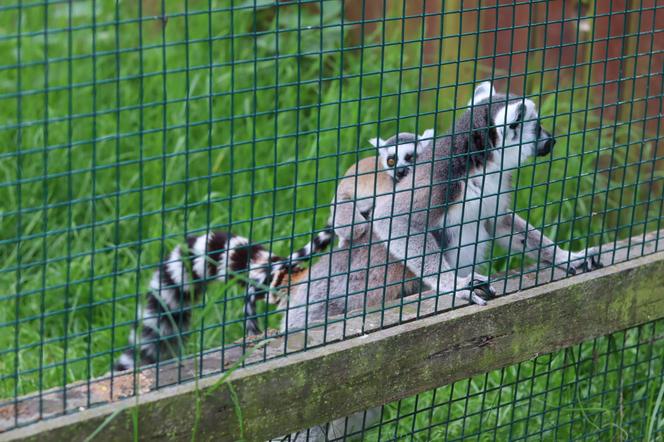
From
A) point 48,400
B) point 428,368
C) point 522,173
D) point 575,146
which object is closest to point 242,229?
point 522,173

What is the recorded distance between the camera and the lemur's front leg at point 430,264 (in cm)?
289

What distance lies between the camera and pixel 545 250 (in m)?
3.63

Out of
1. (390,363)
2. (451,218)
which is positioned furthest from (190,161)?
(390,363)

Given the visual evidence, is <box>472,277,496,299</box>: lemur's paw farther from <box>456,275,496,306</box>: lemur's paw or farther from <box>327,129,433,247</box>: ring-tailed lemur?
<box>327,129,433,247</box>: ring-tailed lemur

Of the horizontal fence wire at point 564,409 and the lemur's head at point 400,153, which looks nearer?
the horizontal fence wire at point 564,409

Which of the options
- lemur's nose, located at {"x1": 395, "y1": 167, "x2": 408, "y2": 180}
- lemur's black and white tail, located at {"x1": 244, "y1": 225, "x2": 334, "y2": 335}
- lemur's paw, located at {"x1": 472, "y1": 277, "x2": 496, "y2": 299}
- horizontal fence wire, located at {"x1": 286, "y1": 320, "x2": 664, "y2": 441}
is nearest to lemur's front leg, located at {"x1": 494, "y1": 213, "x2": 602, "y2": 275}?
lemur's paw, located at {"x1": 472, "y1": 277, "x2": 496, "y2": 299}

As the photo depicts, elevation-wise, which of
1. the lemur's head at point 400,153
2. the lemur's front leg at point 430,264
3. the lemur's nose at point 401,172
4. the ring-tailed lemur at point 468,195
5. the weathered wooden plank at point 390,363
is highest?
the lemur's head at point 400,153

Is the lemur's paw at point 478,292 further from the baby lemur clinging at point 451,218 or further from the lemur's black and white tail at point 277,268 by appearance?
the lemur's black and white tail at point 277,268

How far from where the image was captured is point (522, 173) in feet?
16.9

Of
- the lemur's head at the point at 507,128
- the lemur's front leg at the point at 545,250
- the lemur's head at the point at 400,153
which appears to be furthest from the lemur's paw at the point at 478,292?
the lemur's head at the point at 400,153

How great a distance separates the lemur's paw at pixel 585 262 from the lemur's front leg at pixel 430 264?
0.34 m

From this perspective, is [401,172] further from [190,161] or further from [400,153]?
[190,161]

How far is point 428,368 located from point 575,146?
295 cm

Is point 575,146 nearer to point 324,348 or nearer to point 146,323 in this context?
point 146,323
